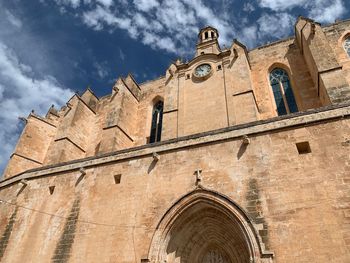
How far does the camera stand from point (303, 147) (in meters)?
6.77

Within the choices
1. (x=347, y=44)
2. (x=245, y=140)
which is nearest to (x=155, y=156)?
(x=245, y=140)

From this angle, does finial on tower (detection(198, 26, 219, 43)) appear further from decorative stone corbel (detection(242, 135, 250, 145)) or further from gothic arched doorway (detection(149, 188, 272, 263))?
gothic arched doorway (detection(149, 188, 272, 263))

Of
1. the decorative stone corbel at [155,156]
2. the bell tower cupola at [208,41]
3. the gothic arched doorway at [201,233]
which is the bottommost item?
the gothic arched doorway at [201,233]

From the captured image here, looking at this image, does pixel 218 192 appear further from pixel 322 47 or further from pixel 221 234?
pixel 322 47

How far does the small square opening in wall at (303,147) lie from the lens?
670cm

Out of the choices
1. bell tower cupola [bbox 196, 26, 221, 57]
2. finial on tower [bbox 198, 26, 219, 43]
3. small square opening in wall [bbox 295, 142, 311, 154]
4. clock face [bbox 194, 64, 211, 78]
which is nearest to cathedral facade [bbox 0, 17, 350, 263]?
small square opening in wall [bbox 295, 142, 311, 154]

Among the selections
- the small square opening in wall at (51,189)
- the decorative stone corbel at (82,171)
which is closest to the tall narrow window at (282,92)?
the decorative stone corbel at (82,171)

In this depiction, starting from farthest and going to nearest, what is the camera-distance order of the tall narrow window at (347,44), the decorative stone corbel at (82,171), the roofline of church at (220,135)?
the tall narrow window at (347,44) → the decorative stone corbel at (82,171) → the roofline of church at (220,135)

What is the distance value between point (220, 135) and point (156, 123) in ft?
28.1

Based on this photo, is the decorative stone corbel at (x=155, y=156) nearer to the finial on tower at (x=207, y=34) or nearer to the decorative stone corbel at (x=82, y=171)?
the decorative stone corbel at (x=82, y=171)

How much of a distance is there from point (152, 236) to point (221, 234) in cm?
177

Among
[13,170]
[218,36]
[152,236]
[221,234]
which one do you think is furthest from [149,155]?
[218,36]

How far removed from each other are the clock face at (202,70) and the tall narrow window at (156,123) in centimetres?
330

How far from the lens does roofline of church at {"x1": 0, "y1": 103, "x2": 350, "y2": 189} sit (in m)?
6.91
